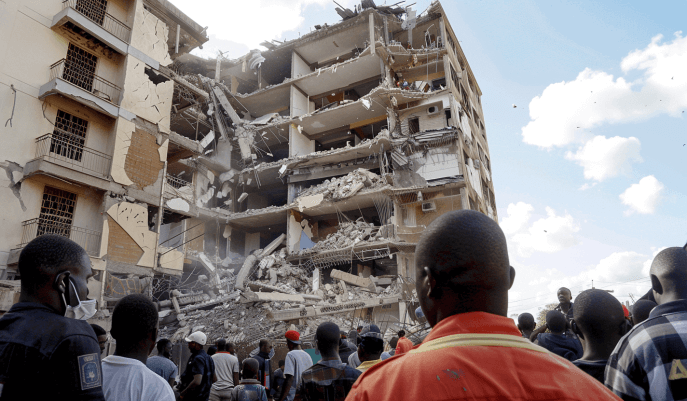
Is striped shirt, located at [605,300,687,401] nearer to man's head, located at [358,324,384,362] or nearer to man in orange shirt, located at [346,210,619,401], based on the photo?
man in orange shirt, located at [346,210,619,401]

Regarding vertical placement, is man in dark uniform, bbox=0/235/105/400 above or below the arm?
above

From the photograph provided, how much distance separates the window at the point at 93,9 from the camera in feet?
54.9

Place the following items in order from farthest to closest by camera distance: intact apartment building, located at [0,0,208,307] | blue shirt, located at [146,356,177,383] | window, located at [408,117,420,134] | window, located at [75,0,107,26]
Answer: window, located at [408,117,420,134]
window, located at [75,0,107,26]
intact apartment building, located at [0,0,208,307]
blue shirt, located at [146,356,177,383]

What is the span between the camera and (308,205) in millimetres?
27828

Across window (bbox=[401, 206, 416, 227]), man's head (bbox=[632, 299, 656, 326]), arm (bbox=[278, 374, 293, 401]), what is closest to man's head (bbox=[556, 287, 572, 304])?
man's head (bbox=[632, 299, 656, 326])

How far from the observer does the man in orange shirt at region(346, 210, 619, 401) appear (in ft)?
3.60

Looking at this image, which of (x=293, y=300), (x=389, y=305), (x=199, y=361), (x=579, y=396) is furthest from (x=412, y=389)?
(x=389, y=305)

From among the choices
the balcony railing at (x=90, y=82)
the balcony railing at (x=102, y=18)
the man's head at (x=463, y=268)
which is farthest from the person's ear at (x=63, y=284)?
the balcony railing at (x=102, y=18)

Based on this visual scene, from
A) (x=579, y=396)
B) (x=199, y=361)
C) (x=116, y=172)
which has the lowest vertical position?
(x=199, y=361)

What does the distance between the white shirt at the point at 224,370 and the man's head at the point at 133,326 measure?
3.83 m

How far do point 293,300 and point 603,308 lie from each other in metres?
16.1

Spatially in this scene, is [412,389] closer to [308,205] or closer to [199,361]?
[199,361]

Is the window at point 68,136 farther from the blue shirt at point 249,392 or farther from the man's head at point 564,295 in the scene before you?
the man's head at point 564,295

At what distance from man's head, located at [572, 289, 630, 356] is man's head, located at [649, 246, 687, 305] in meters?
0.44
